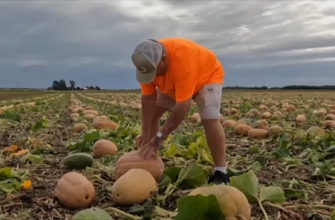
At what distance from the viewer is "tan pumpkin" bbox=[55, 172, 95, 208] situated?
3.18m

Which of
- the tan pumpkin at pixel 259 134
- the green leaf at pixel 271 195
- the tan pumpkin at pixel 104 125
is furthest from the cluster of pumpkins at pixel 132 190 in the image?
the tan pumpkin at pixel 104 125

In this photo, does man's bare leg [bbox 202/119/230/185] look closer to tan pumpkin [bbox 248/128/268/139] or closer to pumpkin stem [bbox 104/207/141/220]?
pumpkin stem [bbox 104/207/141/220]

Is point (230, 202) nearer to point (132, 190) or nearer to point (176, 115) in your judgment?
point (132, 190)

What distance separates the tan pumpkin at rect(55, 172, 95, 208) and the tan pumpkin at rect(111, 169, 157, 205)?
0.59 feet

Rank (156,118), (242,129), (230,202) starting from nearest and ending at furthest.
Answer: (230,202) < (156,118) < (242,129)

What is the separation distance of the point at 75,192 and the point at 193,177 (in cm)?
87

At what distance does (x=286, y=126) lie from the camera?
25.3 ft

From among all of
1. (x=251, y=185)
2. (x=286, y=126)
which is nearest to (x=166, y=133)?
(x=251, y=185)

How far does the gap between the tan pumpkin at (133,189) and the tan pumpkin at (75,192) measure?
180mm

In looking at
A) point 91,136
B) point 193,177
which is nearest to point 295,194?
point 193,177

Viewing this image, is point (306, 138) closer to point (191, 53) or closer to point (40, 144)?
point (191, 53)

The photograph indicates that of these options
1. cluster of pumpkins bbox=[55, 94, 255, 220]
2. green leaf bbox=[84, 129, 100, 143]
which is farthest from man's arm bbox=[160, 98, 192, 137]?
green leaf bbox=[84, 129, 100, 143]

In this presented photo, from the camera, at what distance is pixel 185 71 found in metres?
3.82

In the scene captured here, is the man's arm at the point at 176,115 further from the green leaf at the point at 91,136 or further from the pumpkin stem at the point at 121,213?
the green leaf at the point at 91,136
